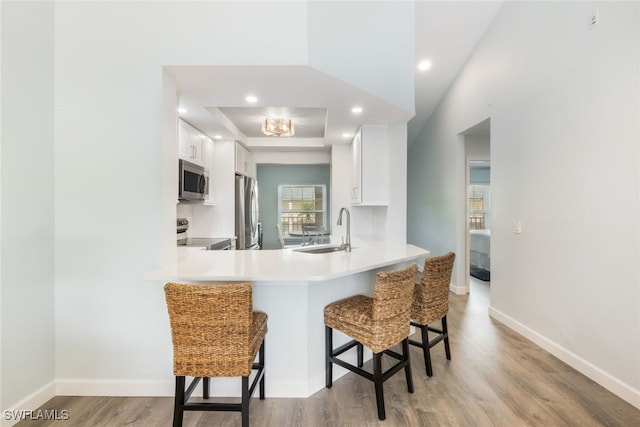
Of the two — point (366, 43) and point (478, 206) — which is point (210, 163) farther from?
point (478, 206)

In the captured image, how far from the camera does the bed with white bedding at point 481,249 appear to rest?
509 cm

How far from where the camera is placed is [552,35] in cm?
242

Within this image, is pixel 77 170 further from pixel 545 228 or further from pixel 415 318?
pixel 545 228

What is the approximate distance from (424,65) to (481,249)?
11.4 ft

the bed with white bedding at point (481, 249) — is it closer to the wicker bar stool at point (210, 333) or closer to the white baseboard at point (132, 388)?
the white baseboard at point (132, 388)

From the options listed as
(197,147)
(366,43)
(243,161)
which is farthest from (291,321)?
(243,161)

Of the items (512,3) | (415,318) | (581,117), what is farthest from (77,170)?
(512,3)

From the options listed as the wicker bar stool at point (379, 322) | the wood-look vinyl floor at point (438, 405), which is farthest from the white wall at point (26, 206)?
the wicker bar stool at point (379, 322)

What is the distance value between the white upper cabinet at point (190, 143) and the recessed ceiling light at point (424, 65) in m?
3.11

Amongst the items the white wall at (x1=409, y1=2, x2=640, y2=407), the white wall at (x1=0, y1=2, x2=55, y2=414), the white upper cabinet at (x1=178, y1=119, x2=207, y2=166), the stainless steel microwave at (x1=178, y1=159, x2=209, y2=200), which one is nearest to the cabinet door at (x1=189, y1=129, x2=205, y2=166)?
the white upper cabinet at (x1=178, y1=119, x2=207, y2=166)

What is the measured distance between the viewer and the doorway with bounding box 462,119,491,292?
160 inches

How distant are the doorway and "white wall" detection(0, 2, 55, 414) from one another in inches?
165

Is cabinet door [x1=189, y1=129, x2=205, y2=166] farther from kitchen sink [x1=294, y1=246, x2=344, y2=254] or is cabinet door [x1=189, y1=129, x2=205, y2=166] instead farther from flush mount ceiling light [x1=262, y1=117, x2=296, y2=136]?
kitchen sink [x1=294, y1=246, x2=344, y2=254]

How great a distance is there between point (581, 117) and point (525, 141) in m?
0.62
